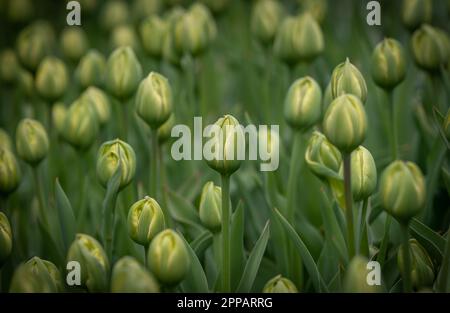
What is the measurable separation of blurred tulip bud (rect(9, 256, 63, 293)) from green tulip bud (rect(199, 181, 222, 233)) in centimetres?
23

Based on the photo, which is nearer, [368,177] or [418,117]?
[368,177]

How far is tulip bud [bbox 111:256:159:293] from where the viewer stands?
0.77 m

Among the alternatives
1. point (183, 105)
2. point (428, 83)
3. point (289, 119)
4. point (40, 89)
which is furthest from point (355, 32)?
point (40, 89)

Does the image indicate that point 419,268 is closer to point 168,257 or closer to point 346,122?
point 346,122

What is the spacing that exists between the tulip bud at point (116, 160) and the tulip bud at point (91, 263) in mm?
135

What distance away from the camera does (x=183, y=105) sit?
59.0 inches

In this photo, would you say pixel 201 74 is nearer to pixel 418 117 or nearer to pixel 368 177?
pixel 418 117

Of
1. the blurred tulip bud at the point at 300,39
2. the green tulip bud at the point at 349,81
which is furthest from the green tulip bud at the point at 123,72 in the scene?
the green tulip bud at the point at 349,81

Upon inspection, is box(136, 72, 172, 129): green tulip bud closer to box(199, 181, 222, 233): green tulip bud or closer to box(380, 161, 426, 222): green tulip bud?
box(199, 181, 222, 233): green tulip bud

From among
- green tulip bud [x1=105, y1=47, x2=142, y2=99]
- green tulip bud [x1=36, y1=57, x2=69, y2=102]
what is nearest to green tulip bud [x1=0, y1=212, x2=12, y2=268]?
green tulip bud [x1=105, y1=47, x2=142, y2=99]

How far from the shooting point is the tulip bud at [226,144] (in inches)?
35.8

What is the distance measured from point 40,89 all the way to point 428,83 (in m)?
0.77

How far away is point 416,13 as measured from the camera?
1.28 meters

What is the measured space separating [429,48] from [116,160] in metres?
0.58
